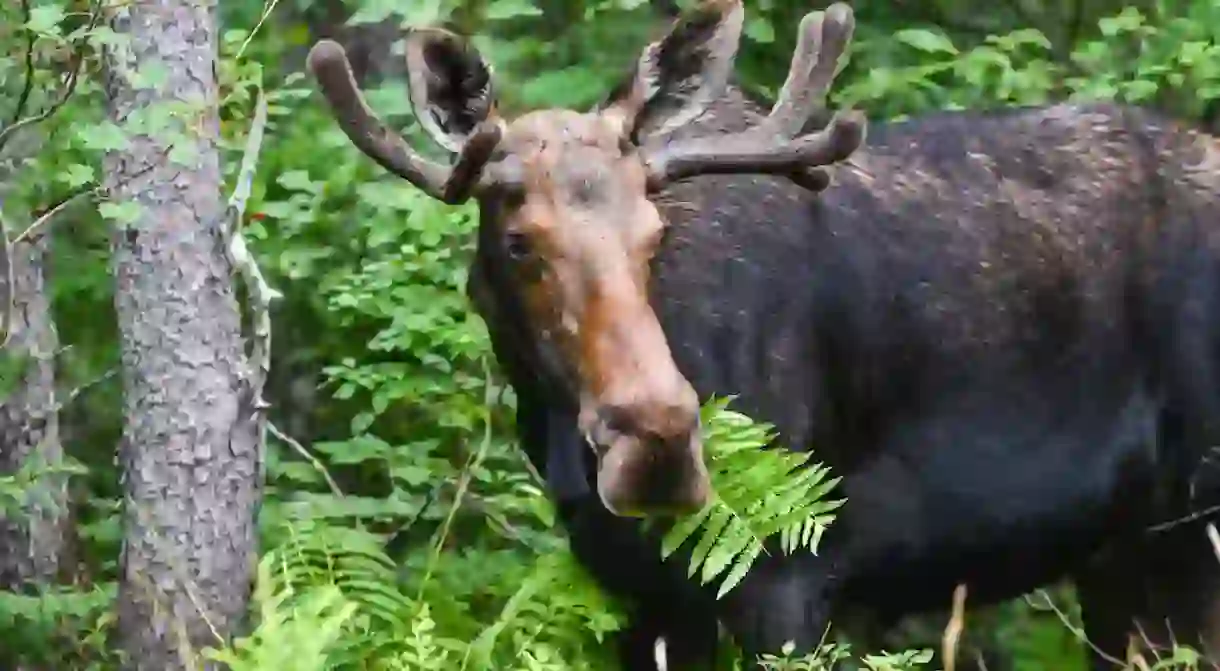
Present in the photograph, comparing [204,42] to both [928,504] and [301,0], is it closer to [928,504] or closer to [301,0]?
[301,0]

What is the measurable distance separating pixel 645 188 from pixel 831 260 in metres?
1.12

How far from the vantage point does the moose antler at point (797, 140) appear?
461cm

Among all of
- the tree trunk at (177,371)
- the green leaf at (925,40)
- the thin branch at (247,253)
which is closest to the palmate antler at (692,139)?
the thin branch at (247,253)

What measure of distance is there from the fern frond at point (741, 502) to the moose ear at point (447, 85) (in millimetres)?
1020

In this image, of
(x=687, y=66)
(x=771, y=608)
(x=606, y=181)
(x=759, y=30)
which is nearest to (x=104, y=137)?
(x=606, y=181)

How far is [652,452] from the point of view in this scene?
393cm

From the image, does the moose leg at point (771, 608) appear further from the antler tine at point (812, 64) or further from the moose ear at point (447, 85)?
the moose ear at point (447, 85)

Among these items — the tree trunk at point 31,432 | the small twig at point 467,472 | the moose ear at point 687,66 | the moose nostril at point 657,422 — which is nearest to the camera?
the moose nostril at point 657,422

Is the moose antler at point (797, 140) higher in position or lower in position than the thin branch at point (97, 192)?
higher

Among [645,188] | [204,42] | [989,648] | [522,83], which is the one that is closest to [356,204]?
[522,83]

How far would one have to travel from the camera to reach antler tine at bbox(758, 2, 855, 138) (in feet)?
16.1

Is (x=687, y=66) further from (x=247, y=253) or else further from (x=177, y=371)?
(x=177, y=371)

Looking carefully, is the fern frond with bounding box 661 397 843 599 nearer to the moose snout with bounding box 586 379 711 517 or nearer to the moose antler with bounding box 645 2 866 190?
the moose snout with bounding box 586 379 711 517

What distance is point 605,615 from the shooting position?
205 inches
